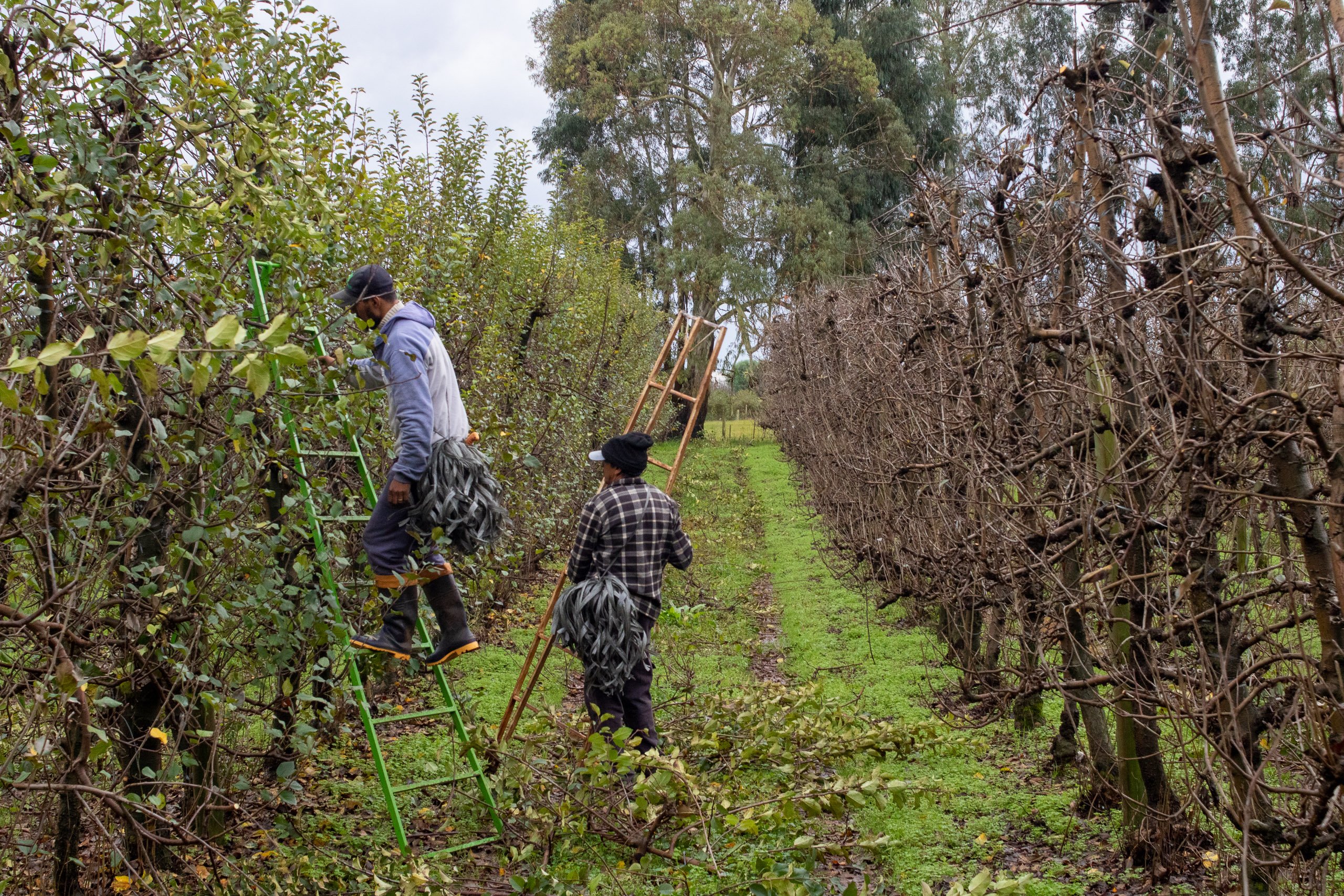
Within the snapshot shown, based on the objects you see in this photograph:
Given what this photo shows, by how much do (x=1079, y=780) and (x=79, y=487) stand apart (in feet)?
16.6

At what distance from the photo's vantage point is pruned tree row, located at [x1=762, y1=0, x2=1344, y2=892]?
328 cm

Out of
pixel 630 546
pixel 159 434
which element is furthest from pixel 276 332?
pixel 630 546

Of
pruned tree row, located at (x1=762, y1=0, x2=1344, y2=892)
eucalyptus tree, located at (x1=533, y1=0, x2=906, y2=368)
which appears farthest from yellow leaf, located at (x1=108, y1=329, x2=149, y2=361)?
eucalyptus tree, located at (x1=533, y1=0, x2=906, y2=368)

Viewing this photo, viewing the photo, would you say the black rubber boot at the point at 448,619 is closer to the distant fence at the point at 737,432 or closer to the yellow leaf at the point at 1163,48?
the yellow leaf at the point at 1163,48

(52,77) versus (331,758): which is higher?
(52,77)

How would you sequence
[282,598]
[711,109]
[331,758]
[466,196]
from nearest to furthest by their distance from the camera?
[282,598]
[331,758]
[466,196]
[711,109]

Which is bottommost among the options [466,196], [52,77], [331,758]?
[331,758]

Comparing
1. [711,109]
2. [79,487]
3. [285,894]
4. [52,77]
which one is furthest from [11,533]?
[711,109]

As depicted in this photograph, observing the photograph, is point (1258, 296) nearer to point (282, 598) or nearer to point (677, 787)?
point (677, 787)

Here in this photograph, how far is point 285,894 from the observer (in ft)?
13.5

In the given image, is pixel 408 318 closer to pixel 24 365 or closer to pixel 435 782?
pixel 435 782

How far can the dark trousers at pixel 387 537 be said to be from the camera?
15.8 feet

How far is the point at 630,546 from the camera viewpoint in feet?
19.2

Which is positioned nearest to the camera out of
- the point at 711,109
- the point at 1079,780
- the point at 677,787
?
the point at 677,787
